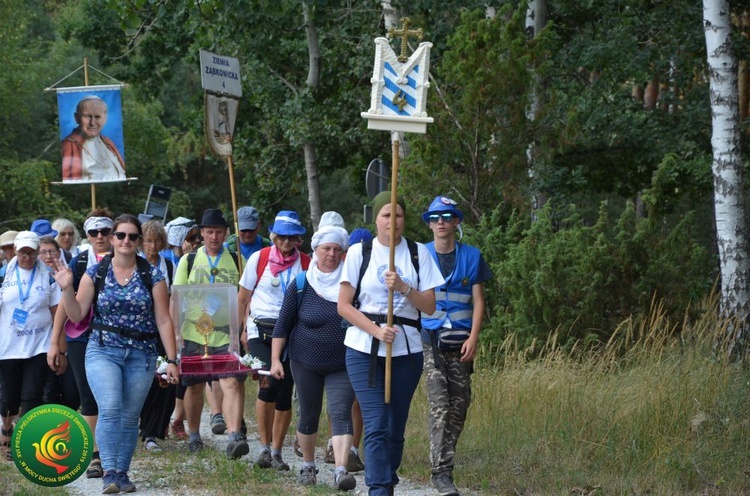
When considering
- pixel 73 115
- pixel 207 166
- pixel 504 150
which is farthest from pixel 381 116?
pixel 207 166

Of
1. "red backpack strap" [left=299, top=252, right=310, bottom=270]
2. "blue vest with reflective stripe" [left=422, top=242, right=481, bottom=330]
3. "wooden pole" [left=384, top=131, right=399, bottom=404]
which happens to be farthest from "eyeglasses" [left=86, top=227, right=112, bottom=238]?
"wooden pole" [left=384, top=131, right=399, bottom=404]

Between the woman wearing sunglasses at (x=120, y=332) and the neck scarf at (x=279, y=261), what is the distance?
1150 millimetres

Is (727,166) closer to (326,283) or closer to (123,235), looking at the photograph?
(326,283)

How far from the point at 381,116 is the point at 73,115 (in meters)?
9.88

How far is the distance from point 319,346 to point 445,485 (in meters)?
1.21

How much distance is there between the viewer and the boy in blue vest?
807 centimetres

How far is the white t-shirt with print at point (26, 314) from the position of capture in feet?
32.0

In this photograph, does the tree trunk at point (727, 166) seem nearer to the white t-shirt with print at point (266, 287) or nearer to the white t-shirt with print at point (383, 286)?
the white t-shirt with print at point (266, 287)

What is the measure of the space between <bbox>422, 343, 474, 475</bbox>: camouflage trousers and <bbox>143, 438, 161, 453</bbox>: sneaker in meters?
3.10

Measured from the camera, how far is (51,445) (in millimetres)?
7199

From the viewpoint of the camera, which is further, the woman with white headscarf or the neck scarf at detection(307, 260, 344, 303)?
the neck scarf at detection(307, 260, 344, 303)

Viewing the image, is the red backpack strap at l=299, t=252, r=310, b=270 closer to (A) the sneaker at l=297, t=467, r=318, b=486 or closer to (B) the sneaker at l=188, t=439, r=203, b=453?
(A) the sneaker at l=297, t=467, r=318, b=486

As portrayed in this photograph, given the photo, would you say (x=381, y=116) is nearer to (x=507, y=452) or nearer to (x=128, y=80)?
(x=507, y=452)

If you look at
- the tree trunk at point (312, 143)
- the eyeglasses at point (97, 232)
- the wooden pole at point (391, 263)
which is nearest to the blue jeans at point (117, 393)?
the eyeglasses at point (97, 232)
